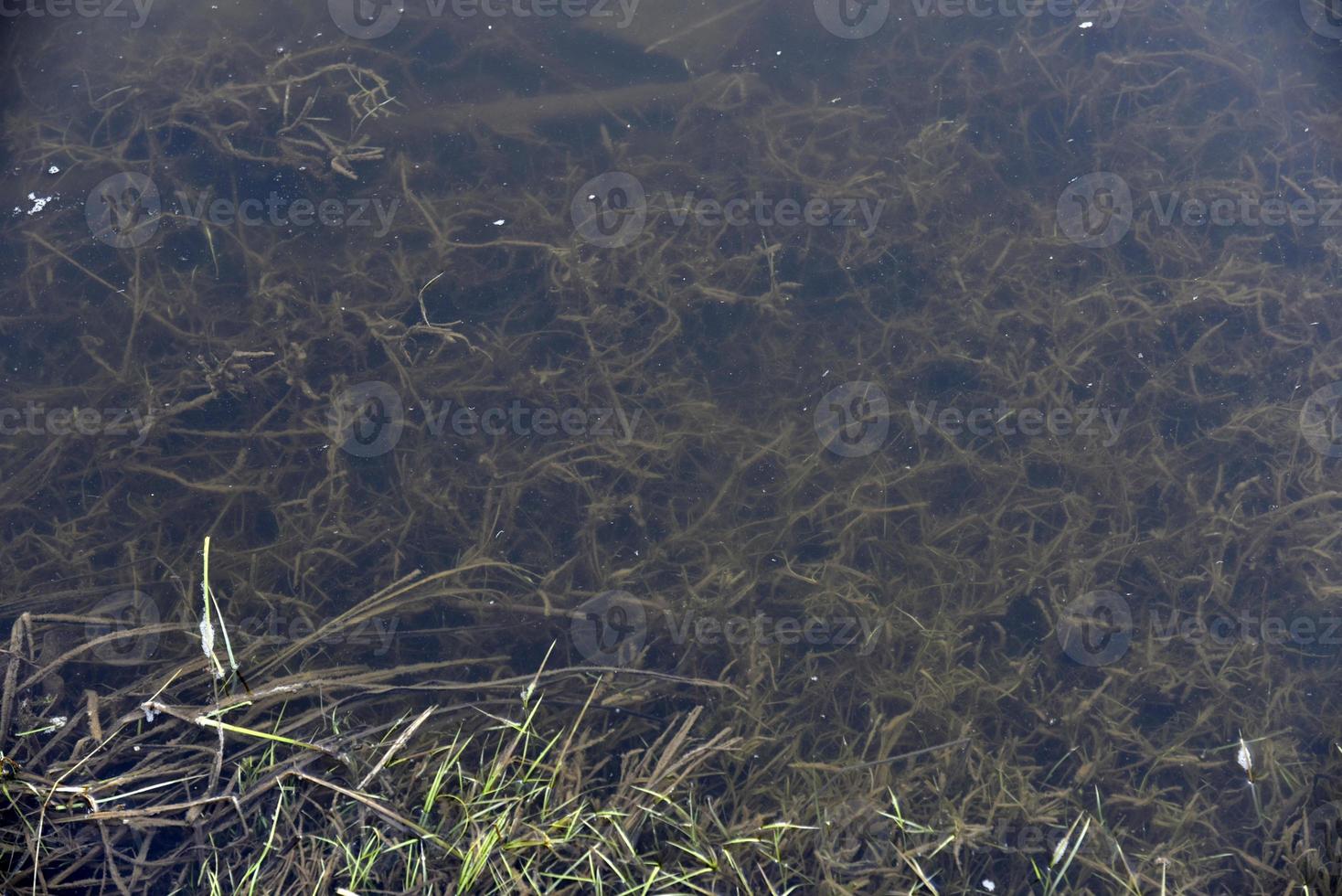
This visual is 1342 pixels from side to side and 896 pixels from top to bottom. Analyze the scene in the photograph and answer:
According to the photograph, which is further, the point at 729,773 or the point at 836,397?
the point at 836,397

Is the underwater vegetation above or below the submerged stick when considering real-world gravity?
below

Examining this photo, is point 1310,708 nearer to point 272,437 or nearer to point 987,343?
point 987,343

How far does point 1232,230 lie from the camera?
11.7 ft

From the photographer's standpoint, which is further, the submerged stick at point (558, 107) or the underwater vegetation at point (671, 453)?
the submerged stick at point (558, 107)

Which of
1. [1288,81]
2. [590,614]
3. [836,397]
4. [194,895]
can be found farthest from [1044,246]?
[194,895]

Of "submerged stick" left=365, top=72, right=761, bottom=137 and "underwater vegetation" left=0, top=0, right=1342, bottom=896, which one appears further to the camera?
"submerged stick" left=365, top=72, right=761, bottom=137

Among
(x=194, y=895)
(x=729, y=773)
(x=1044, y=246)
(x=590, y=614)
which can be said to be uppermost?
(x=1044, y=246)

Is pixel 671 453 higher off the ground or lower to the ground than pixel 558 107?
lower

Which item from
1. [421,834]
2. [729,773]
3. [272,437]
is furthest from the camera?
[272,437]

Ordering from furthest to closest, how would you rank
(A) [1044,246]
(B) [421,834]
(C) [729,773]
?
(A) [1044,246], (C) [729,773], (B) [421,834]

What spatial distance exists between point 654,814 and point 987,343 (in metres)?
2.17

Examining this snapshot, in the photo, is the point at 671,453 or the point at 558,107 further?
the point at 558,107

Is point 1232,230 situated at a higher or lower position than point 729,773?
higher

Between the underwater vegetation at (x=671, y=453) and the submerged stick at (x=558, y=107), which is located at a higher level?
the submerged stick at (x=558, y=107)
